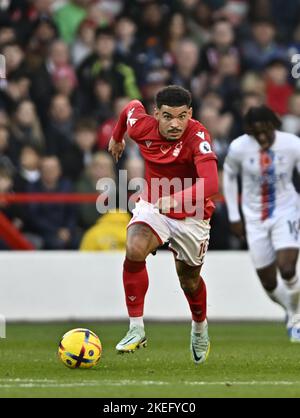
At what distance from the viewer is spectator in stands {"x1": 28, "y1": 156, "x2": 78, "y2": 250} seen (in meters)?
15.5

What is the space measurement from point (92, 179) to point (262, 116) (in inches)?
143

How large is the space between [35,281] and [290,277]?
396 cm

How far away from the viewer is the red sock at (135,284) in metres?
9.32

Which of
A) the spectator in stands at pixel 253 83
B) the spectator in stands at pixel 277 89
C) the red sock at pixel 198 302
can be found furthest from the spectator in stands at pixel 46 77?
the red sock at pixel 198 302

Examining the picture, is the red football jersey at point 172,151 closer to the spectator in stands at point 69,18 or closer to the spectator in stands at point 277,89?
the spectator in stands at point 69,18

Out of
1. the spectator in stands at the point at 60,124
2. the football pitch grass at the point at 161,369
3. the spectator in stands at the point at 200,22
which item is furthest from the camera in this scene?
the spectator in stands at the point at 200,22

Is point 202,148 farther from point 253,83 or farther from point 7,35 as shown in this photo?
point 253,83

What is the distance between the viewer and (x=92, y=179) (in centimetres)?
1571

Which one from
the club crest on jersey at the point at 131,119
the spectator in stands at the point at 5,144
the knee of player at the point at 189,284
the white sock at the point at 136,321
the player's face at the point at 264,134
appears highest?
the club crest on jersey at the point at 131,119

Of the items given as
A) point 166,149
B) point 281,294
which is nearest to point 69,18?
point 281,294

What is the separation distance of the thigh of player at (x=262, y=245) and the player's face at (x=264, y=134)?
822 millimetres

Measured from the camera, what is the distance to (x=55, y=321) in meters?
15.4

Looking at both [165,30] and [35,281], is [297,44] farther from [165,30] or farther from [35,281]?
[35,281]

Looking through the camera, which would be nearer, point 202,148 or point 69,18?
point 202,148
